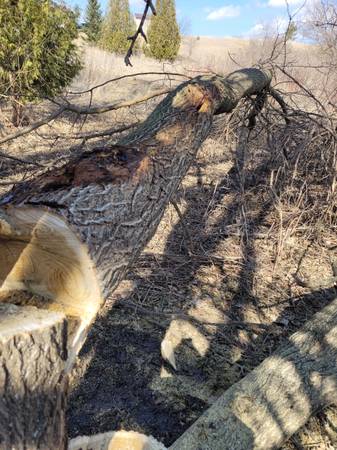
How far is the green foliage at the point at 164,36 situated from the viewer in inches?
754

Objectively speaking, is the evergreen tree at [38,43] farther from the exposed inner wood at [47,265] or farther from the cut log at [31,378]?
the cut log at [31,378]

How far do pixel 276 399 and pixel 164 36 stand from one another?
64.8ft

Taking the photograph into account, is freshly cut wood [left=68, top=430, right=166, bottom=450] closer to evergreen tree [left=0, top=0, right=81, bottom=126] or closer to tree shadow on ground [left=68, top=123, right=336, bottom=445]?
tree shadow on ground [left=68, top=123, right=336, bottom=445]

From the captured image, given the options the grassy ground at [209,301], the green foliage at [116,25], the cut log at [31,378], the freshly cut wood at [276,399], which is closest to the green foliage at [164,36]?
the green foliage at [116,25]

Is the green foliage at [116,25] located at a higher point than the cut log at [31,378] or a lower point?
higher

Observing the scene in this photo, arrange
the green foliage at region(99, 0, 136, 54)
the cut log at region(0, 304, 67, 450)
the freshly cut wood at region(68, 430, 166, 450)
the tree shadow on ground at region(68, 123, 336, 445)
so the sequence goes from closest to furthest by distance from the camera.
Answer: the cut log at region(0, 304, 67, 450), the freshly cut wood at region(68, 430, 166, 450), the tree shadow on ground at region(68, 123, 336, 445), the green foliage at region(99, 0, 136, 54)

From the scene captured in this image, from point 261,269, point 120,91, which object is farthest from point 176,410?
point 120,91

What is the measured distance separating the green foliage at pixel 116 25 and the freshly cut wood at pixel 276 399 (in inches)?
734

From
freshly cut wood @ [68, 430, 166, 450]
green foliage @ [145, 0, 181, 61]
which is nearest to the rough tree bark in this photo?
freshly cut wood @ [68, 430, 166, 450]

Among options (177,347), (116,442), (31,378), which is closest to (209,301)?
Answer: (177,347)

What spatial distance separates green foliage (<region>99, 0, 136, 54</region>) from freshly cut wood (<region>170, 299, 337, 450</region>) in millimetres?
18634

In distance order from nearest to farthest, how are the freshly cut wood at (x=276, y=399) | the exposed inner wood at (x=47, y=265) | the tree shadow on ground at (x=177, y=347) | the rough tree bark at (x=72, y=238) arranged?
the rough tree bark at (x=72, y=238) < the exposed inner wood at (x=47, y=265) < the freshly cut wood at (x=276, y=399) < the tree shadow on ground at (x=177, y=347)

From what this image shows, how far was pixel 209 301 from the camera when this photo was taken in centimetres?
320

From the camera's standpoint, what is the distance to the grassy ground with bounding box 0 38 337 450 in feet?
7.25
